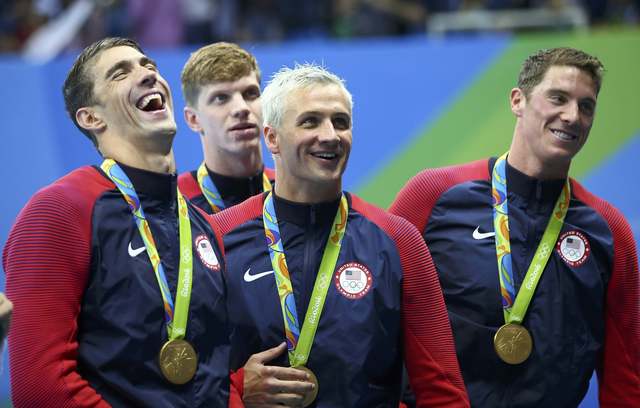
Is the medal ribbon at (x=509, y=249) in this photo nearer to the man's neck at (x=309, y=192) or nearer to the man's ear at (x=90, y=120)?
the man's neck at (x=309, y=192)

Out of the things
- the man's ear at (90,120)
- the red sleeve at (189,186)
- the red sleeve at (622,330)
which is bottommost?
the red sleeve at (622,330)

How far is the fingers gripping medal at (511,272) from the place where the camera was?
125 inches

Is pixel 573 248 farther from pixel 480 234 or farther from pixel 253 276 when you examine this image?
pixel 253 276

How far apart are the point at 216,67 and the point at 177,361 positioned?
5.42ft

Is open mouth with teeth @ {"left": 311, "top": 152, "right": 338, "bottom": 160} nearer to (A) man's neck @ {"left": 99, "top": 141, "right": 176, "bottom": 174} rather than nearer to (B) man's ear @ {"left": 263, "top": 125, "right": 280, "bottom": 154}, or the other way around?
(B) man's ear @ {"left": 263, "top": 125, "right": 280, "bottom": 154}

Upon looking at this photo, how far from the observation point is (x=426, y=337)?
292cm

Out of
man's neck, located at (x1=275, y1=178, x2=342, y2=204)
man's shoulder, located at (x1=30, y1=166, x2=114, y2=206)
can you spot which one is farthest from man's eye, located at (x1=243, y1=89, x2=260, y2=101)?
man's shoulder, located at (x1=30, y1=166, x2=114, y2=206)

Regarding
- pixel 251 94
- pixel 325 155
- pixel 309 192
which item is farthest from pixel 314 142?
pixel 251 94

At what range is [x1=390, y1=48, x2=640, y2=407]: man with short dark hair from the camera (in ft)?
10.5

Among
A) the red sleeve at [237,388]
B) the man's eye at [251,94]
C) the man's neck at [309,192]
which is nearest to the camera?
the red sleeve at [237,388]

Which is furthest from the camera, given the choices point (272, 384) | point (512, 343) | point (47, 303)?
point (512, 343)

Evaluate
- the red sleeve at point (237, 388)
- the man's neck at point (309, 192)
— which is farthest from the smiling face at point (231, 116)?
the red sleeve at point (237, 388)

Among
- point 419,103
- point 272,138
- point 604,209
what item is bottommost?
point 419,103

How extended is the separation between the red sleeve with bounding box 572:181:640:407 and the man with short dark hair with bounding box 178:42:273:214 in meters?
1.36
